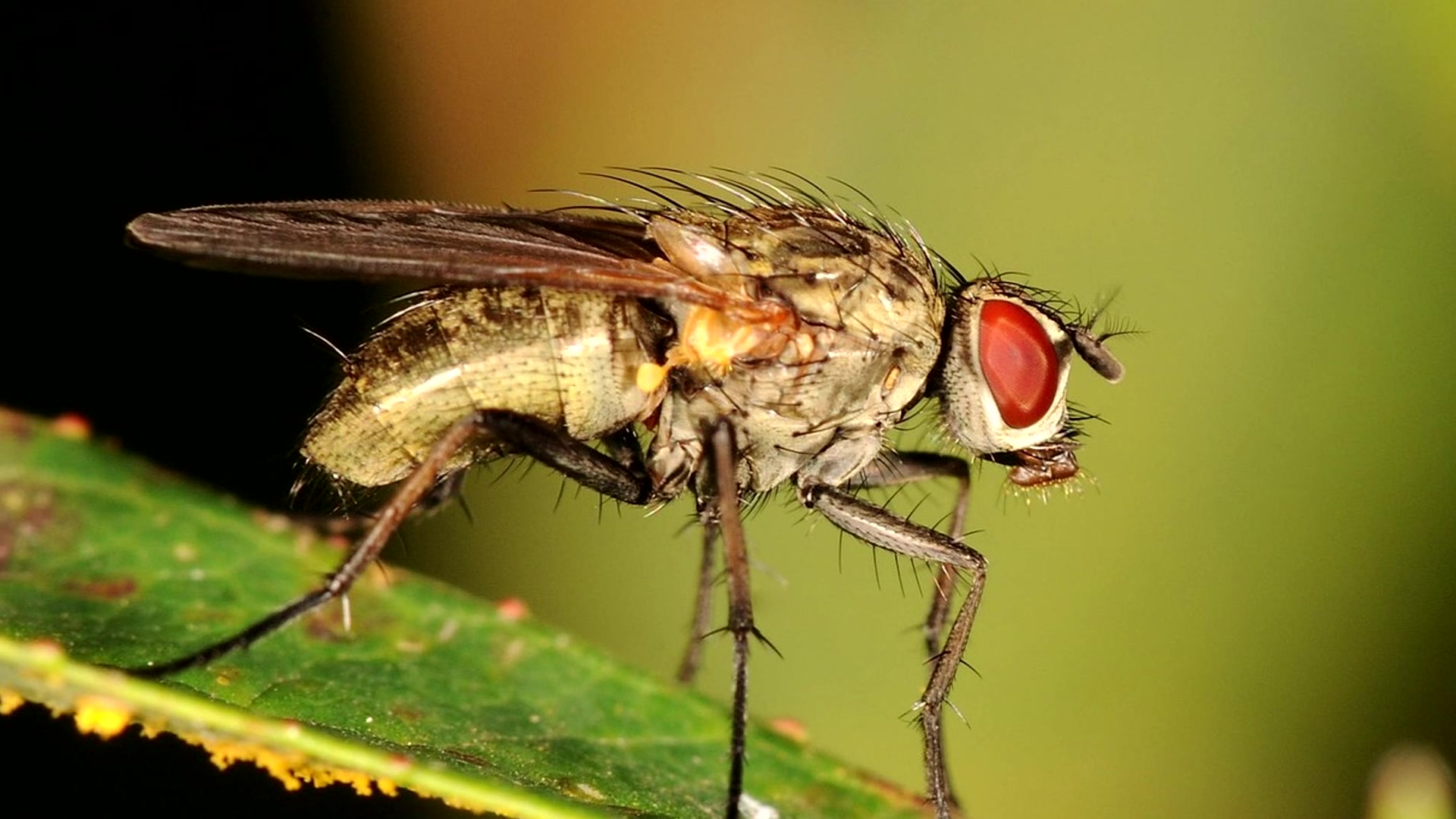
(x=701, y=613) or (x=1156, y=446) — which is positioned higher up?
(x=1156, y=446)

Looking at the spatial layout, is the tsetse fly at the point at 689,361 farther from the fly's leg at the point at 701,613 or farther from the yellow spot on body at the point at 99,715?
the yellow spot on body at the point at 99,715

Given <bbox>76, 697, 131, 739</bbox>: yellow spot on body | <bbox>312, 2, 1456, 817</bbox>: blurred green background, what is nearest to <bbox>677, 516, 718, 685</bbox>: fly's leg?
<bbox>312, 2, 1456, 817</bbox>: blurred green background

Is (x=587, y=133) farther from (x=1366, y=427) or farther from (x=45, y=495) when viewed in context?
(x=1366, y=427)

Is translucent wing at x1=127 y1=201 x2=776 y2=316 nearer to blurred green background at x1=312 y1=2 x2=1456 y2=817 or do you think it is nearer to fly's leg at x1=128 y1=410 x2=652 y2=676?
fly's leg at x1=128 y1=410 x2=652 y2=676

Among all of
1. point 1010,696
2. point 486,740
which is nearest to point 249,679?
point 486,740

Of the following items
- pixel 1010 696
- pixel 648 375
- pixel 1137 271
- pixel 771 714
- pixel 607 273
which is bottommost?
pixel 771 714

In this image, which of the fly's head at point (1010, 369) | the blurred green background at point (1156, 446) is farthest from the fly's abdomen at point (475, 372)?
the fly's head at point (1010, 369)

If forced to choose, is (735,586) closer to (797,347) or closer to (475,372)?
(797,347)

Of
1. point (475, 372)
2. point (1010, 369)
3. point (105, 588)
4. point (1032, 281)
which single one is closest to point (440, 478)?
point (475, 372)
